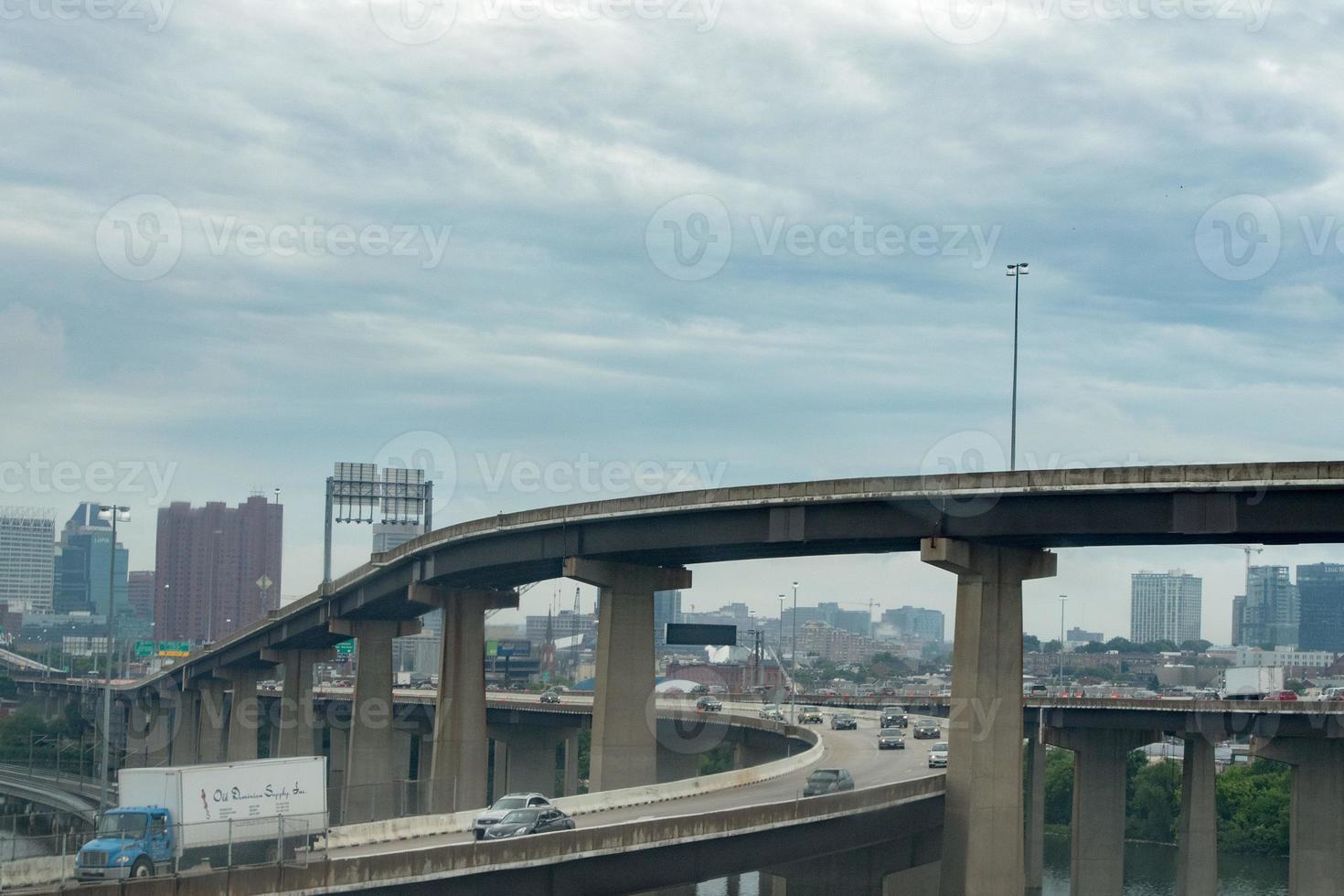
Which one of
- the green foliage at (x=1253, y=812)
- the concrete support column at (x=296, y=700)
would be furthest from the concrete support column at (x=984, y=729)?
the green foliage at (x=1253, y=812)

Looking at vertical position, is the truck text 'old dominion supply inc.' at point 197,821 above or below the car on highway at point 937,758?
above

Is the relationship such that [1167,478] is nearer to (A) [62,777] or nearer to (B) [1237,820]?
(B) [1237,820]

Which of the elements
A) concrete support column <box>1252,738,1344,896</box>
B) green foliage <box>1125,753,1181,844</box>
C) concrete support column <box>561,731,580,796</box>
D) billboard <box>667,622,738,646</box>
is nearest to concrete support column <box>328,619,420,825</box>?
billboard <box>667,622,738,646</box>

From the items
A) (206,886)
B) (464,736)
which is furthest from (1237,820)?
(206,886)

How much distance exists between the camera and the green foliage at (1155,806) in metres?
144

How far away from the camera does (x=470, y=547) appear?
81.7 m

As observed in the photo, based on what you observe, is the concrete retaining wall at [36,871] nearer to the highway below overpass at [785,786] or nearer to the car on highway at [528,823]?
the highway below overpass at [785,786]

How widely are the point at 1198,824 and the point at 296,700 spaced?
7260cm

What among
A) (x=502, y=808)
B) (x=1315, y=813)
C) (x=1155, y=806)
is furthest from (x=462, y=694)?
(x=1155, y=806)

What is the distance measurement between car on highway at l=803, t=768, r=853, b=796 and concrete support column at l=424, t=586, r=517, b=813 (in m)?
31.4

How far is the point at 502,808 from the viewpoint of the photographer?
48.8m

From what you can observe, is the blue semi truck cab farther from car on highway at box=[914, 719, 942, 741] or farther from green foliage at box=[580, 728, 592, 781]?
green foliage at box=[580, 728, 592, 781]

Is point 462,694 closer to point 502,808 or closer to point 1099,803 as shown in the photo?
point 502,808

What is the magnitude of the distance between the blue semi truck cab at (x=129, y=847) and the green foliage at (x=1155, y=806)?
121256 millimetres
